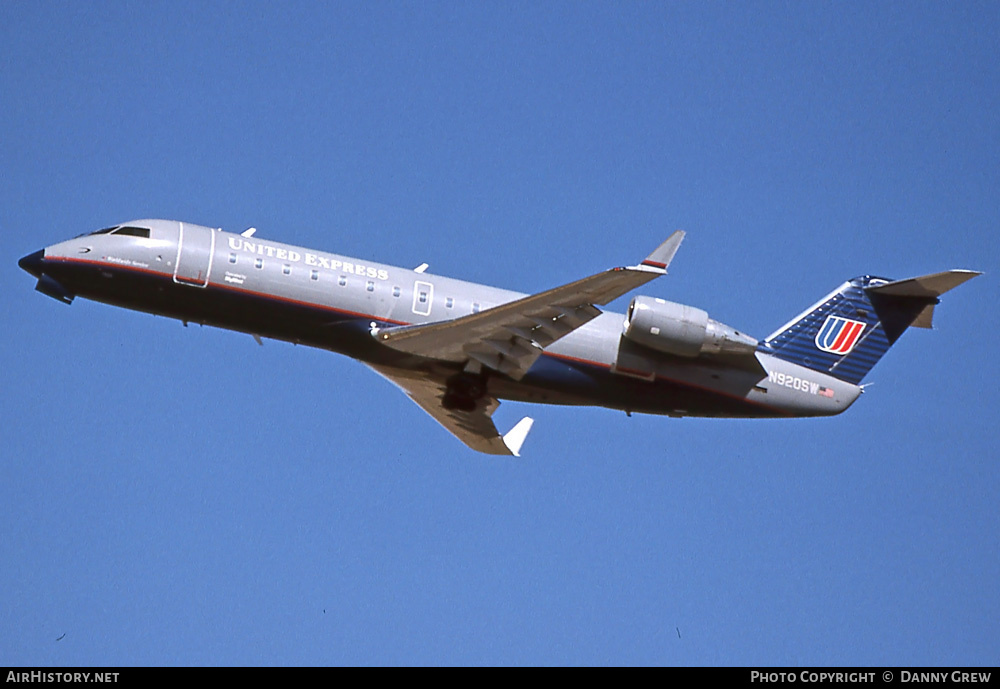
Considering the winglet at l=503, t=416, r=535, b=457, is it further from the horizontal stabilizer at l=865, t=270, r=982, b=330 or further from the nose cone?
the nose cone

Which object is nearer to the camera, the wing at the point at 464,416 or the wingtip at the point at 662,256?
the wingtip at the point at 662,256

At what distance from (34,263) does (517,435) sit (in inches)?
469

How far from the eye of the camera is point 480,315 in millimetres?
23875

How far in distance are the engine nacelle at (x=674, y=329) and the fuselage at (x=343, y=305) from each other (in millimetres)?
531

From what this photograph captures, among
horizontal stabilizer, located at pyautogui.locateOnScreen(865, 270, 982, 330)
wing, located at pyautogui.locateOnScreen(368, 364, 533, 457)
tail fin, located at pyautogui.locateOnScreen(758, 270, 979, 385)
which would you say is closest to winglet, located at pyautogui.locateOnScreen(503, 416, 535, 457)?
wing, located at pyautogui.locateOnScreen(368, 364, 533, 457)

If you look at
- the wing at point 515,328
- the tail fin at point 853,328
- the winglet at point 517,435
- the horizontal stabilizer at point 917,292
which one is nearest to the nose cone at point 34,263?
the wing at point 515,328

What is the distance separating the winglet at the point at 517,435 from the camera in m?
30.0

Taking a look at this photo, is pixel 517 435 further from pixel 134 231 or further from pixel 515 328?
pixel 134 231

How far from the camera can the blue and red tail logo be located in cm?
2752

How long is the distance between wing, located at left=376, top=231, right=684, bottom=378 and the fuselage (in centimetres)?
54

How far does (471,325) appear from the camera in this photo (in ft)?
79.3

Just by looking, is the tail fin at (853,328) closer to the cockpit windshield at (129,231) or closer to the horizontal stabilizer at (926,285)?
the horizontal stabilizer at (926,285)
